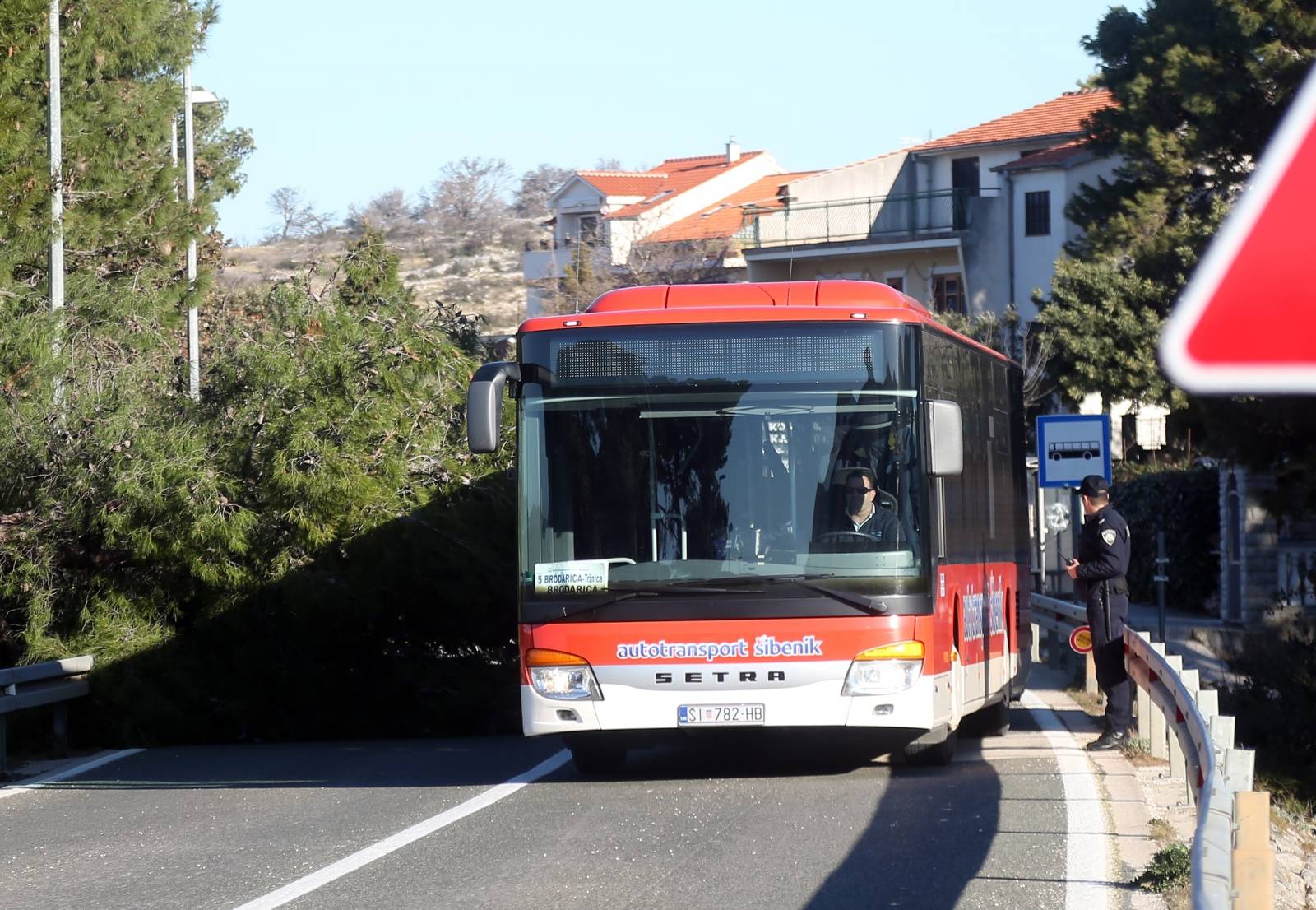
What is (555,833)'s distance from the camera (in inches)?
377

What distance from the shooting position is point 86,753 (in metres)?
14.8

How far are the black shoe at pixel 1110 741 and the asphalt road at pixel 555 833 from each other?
39cm

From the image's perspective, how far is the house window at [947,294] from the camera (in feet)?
189

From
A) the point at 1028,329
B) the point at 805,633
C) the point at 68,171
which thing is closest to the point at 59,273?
the point at 68,171

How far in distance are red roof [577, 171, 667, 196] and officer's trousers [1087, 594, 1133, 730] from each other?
74.8 meters

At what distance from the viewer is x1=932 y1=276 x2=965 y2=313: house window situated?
57594 mm

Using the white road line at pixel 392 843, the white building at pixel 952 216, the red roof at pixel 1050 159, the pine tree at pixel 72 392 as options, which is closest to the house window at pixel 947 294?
the white building at pixel 952 216

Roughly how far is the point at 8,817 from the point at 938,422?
5917mm

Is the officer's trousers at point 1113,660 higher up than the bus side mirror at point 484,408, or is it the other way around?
the bus side mirror at point 484,408

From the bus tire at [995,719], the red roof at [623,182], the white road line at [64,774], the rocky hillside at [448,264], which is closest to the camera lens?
the white road line at [64,774]

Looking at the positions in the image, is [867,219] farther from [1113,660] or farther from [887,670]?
[887,670]

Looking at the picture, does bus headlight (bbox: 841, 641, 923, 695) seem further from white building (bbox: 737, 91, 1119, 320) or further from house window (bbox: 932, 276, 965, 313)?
house window (bbox: 932, 276, 965, 313)

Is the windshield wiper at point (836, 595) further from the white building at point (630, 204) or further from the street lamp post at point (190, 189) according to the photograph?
the white building at point (630, 204)

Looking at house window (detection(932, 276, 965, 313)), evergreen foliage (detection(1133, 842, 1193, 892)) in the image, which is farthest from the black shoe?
house window (detection(932, 276, 965, 313))
